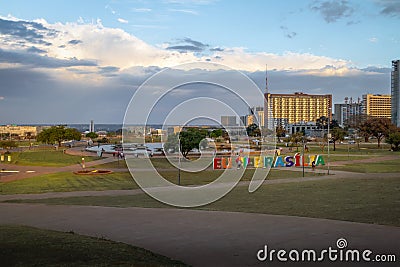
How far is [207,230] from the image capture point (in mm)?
14211

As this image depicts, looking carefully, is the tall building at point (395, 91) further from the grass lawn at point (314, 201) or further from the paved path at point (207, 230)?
the paved path at point (207, 230)

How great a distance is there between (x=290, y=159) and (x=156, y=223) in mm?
29965

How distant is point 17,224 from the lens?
1547 centimetres

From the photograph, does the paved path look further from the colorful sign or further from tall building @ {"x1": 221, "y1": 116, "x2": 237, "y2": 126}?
the colorful sign

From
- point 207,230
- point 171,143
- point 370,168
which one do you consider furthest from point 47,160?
point 207,230

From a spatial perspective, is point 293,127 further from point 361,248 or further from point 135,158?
point 361,248

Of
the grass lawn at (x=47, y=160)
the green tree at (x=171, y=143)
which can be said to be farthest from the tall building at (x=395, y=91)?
the grass lawn at (x=47, y=160)

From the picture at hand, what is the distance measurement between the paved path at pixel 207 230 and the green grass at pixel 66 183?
7.97m

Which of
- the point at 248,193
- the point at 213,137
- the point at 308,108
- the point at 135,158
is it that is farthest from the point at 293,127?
the point at 248,193

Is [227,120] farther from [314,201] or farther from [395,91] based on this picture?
[395,91]

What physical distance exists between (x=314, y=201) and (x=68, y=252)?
12.7 m

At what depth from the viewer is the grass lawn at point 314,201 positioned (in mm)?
16688

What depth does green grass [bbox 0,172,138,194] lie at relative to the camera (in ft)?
87.2

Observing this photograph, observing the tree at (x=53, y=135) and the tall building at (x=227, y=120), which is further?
the tree at (x=53, y=135)
